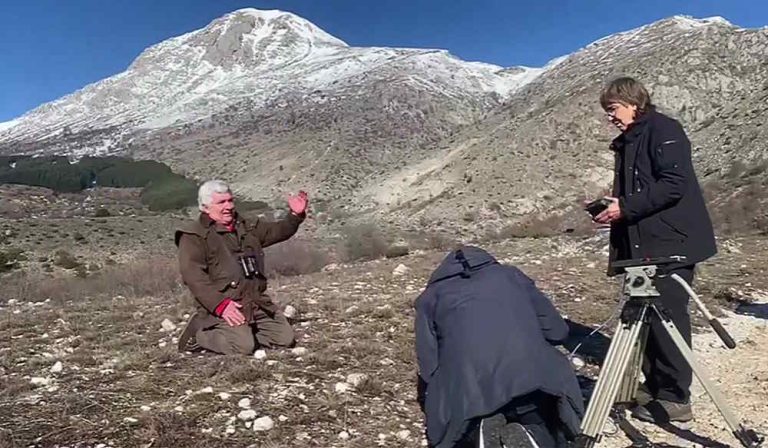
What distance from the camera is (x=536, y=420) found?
3252 mm

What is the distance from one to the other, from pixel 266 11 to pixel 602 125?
125m

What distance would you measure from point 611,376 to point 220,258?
10.7 feet

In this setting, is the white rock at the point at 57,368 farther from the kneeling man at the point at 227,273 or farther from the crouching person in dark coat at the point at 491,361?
the crouching person in dark coat at the point at 491,361

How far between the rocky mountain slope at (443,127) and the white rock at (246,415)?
1628 centimetres

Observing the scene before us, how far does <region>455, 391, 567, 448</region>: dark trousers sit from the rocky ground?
94 cm

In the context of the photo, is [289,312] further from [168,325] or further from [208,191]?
[208,191]

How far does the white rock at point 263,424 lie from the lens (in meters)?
4.24

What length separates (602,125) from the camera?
37000 mm

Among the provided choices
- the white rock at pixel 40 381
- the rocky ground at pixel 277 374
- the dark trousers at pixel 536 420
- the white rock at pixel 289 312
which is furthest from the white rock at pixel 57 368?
the dark trousers at pixel 536 420

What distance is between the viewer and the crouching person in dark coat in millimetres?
3057

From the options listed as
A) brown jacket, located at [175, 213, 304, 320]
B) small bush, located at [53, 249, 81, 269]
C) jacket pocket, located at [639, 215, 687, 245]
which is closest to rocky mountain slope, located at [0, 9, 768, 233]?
small bush, located at [53, 249, 81, 269]

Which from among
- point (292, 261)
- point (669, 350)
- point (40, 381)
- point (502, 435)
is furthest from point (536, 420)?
point (292, 261)

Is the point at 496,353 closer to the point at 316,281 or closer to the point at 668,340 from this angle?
the point at 668,340

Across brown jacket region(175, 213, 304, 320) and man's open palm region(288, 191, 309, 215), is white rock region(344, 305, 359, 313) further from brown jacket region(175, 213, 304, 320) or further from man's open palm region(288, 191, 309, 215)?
man's open palm region(288, 191, 309, 215)
